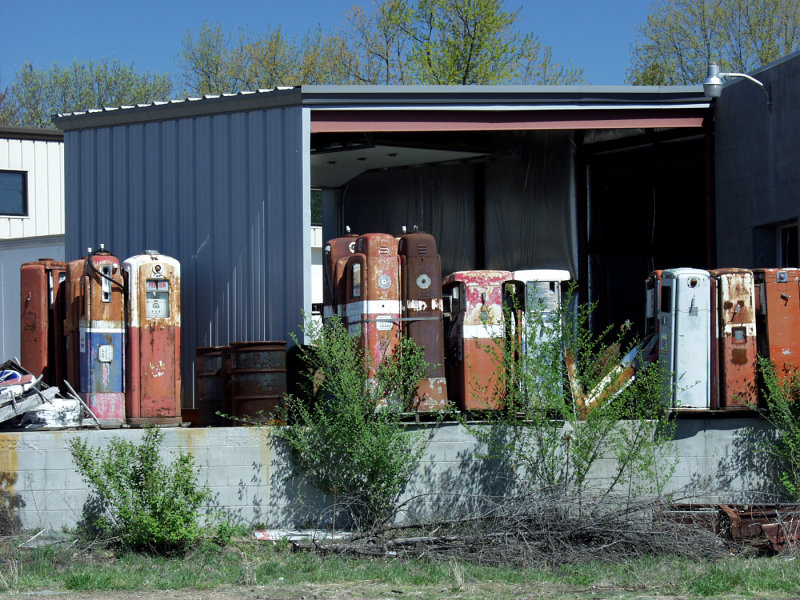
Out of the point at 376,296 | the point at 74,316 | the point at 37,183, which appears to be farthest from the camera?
the point at 37,183

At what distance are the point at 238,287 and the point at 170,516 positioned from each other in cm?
351

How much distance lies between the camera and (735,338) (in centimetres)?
1078

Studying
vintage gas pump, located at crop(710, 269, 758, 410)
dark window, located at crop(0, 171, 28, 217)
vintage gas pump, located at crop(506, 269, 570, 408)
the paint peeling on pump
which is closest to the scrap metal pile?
the paint peeling on pump

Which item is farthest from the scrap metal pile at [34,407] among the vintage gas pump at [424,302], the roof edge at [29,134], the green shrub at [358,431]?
the roof edge at [29,134]

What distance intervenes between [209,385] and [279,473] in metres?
1.50

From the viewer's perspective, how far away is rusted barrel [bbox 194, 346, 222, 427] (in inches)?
442

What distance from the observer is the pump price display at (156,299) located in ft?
36.8

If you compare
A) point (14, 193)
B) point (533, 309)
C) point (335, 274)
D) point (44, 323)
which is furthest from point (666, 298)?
point (14, 193)

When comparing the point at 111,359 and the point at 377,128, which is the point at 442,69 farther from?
the point at 111,359

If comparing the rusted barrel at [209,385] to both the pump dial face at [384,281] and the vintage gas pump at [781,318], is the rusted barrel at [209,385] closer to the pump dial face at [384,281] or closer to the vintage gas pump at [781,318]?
the pump dial face at [384,281]

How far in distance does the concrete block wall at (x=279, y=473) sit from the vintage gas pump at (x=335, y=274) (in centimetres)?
162

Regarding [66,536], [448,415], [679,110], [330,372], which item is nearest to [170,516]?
[66,536]

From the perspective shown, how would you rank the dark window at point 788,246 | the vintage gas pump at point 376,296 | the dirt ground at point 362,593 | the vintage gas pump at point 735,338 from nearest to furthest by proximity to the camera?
the dirt ground at point 362,593, the vintage gas pump at point 376,296, the vintage gas pump at point 735,338, the dark window at point 788,246

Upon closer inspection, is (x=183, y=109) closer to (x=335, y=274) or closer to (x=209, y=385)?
(x=335, y=274)
